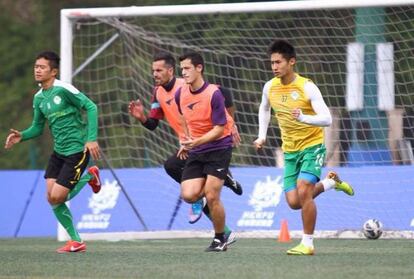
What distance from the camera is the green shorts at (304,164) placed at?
12016mm

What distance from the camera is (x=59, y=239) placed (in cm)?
1617

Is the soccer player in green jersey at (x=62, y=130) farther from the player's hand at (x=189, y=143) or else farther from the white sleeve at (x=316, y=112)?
the white sleeve at (x=316, y=112)

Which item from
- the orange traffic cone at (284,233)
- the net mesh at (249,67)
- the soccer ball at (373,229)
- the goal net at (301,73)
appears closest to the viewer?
the soccer ball at (373,229)

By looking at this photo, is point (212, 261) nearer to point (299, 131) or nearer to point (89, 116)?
point (299, 131)

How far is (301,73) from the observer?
1762cm

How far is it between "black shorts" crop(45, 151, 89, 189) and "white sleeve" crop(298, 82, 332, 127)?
8.62ft

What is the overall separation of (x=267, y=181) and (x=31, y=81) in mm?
13163

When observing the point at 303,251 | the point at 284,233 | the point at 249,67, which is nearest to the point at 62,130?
the point at 303,251

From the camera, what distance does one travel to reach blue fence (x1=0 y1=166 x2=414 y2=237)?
1592 centimetres

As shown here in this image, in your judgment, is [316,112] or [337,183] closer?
[316,112]

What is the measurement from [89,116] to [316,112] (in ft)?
8.10

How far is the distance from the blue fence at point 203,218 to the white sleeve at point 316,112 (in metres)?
3.96

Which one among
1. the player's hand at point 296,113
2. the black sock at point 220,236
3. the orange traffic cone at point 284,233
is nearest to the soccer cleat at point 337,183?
the black sock at point 220,236

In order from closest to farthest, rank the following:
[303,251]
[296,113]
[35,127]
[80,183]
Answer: [296,113] < [303,251] < [35,127] < [80,183]
